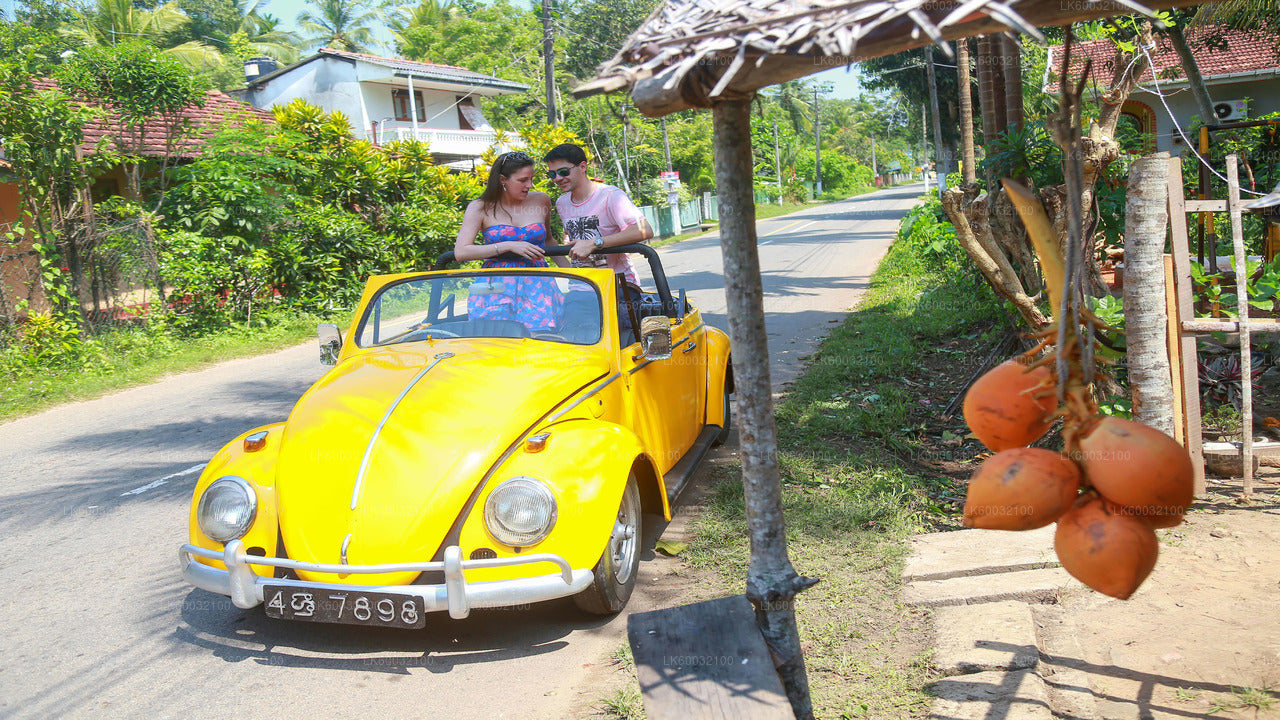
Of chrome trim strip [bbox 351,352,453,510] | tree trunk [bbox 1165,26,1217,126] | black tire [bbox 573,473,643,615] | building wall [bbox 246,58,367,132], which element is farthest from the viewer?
building wall [bbox 246,58,367,132]

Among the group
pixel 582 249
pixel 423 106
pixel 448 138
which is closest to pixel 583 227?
pixel 582 249

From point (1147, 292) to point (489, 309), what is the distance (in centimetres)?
309

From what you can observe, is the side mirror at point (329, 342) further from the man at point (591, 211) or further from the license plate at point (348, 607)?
the license plate at point (348, 607)

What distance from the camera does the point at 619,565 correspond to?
3.83 meters

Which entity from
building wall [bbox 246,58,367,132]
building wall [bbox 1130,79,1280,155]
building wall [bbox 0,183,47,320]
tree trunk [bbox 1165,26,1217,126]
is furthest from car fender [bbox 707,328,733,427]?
building wall [bbox 246,58,367,132]

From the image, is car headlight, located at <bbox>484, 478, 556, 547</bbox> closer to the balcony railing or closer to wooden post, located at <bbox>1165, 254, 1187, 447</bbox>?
wooden post, located at <bbox>1165, 254, 1187, 447</bbox>

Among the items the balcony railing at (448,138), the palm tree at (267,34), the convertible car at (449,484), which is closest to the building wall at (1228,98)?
the convertible car at (449,484)

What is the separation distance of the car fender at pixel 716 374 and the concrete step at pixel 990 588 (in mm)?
2290

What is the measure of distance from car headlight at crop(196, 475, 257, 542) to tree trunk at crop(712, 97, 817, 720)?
81.0 inches

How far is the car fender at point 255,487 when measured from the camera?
11.4 ft

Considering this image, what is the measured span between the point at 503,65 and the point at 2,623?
4104 centimetres

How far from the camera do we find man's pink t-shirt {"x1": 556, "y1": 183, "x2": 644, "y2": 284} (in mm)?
5672

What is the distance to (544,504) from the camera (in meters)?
3.37

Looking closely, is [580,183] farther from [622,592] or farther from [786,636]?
[786,636]
